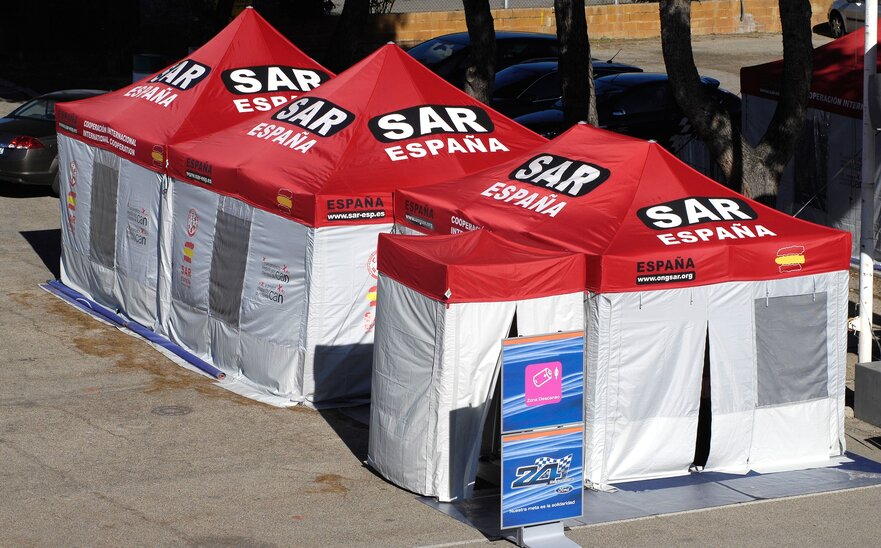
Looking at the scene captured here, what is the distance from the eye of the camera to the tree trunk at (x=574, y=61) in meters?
17.4

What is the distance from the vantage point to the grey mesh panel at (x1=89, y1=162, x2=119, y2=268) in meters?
15.7

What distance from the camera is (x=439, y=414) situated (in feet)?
33.1

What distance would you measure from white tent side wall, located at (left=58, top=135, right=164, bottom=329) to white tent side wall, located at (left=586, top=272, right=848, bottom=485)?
6.41m

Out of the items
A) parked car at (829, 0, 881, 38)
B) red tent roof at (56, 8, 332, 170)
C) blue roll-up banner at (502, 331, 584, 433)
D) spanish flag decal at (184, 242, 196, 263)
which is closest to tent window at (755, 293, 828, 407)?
blue roll-up banner at (502, 331, 584, 433)

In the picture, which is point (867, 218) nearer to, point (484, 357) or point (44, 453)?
point (484, 357)

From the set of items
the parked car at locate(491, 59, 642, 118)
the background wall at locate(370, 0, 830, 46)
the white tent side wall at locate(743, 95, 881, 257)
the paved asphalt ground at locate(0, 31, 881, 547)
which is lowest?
the paved asphalt ground at locate(0, 31, 881, 547)

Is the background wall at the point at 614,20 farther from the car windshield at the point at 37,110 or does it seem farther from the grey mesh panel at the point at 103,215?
the grey mesh panel at the point at 103,215

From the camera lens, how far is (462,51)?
2388 cm

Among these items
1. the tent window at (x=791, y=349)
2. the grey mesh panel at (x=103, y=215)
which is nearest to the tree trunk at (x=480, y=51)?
the grey mesh panel at (x=103, y=215)

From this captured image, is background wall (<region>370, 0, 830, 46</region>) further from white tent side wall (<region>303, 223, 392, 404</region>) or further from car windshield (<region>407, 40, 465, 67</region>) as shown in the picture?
white tent side wall (<region>303, 223, 392, 404</region>)

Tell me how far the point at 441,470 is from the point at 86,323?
22.1 feet

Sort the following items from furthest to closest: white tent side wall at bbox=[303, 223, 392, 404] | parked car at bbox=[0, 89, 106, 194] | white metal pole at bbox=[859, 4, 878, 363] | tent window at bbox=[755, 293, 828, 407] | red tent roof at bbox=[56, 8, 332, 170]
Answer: parked car at bbox=[0, 89, 106, 194] < red tent roof at bbox=[56, 8, 332, 170] < white metal pole at bbox=[859, 4, 878, 363] < white tent side wall at bbox=[303, 223, 392, 404] < tent window at bbox=[755, 293, 828, 407]

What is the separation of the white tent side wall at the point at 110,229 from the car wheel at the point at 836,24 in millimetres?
21640

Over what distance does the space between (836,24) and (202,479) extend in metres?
26.0
